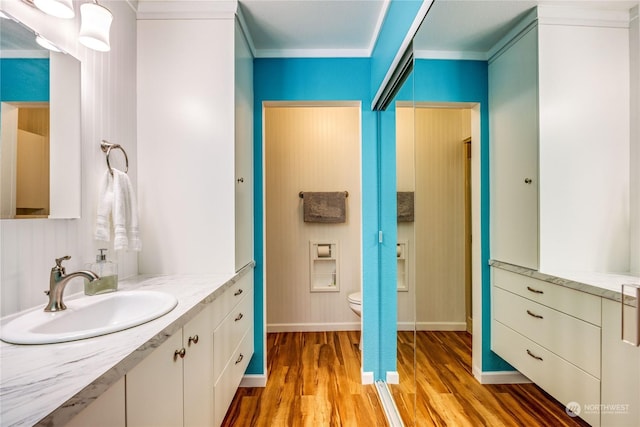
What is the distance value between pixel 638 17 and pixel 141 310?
1.49 meters

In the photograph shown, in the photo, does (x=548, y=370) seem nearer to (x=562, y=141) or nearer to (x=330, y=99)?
(x=562, y=141)

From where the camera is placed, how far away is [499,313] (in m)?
0.67

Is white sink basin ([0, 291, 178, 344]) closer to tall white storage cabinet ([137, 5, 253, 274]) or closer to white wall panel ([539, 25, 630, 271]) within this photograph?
tall white storage cabinet ([137, 5, 253, 274])

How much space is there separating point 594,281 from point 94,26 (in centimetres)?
180

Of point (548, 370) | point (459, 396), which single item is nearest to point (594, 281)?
point (548, 370)

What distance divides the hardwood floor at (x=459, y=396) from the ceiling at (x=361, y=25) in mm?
615

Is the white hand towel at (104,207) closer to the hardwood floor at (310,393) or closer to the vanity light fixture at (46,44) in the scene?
the vanity light fixture at (46,44)

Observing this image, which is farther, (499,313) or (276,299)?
(276,299)

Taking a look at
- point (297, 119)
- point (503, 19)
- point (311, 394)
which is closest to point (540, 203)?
point (503, 19)

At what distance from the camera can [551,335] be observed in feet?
1.70

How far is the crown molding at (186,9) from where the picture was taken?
1.69 m

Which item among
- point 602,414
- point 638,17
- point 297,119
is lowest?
point 602,414

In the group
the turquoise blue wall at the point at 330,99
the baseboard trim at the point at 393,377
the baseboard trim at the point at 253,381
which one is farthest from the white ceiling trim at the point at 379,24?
the baseboard trim at the point at 253,381

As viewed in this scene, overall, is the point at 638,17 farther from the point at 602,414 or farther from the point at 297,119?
the point at 297,119
